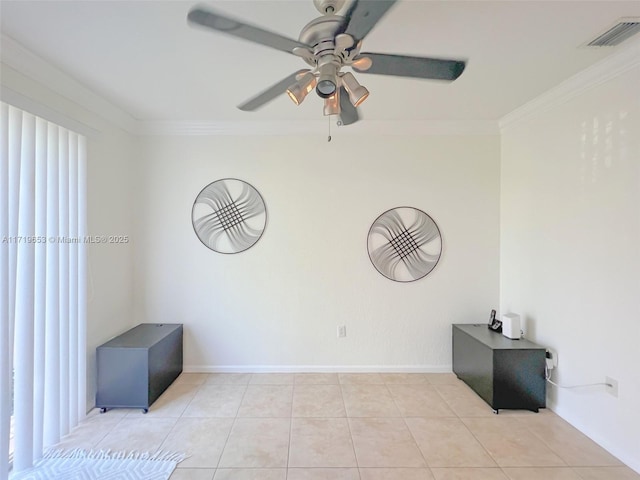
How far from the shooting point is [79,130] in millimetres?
2518

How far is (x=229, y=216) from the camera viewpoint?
337cm

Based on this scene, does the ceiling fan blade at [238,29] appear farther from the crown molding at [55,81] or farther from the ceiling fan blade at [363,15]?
the crown molding at [55,81]

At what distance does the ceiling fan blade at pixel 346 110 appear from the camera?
1856 mm

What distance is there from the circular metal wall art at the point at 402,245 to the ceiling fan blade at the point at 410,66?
1882 millimetres

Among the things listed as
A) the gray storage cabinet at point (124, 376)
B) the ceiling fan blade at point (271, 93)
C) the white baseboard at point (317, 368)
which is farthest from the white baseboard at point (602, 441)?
the gray storage cabinet at point (124, 376)

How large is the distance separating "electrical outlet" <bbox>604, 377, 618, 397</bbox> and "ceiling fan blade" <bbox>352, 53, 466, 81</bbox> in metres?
2.16

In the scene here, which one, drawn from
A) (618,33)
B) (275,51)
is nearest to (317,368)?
(275,51)

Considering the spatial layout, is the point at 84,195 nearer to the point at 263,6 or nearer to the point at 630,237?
the point at 263,6

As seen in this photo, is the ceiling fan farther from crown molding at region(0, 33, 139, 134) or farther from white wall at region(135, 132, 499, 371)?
white wall at region(135, 132, 499, 371)

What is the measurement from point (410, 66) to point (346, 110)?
492mm

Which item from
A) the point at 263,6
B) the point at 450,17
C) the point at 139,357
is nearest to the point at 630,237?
the point at 450,17

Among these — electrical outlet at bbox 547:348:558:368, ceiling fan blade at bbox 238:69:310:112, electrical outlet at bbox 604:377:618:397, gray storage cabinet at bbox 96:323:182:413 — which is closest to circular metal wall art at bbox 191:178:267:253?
gray storage cabinet at bbox 96:323:182:413

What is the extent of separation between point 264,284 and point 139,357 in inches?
48.6

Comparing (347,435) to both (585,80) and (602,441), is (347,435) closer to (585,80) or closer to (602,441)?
(602,441)
